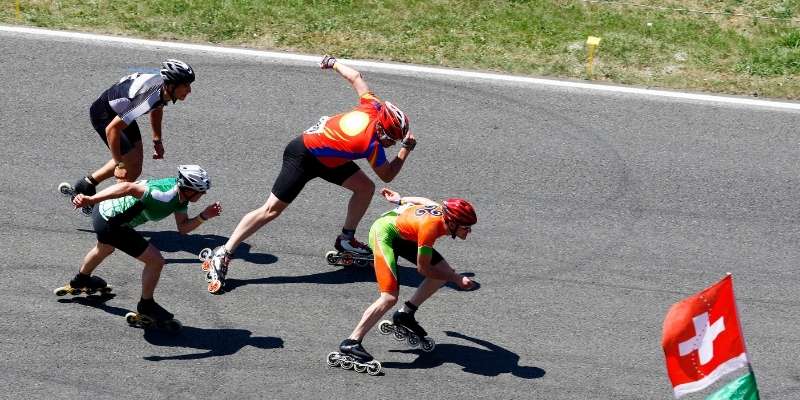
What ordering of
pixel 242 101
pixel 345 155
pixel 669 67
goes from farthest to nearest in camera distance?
pixel 669 67 → pixel 242 101 → pixel 345 155

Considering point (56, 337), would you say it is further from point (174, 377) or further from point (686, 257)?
point (686, 257)

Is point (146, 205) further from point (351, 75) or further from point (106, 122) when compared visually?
point (351, 75)

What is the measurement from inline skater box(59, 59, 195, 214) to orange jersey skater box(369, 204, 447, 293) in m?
2.49

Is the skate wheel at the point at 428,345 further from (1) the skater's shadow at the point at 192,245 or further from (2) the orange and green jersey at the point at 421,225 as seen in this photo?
(1) the skater's shadow at the point at 192,245

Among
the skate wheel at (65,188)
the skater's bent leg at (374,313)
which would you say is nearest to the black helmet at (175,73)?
the skate wheel at (65,188)

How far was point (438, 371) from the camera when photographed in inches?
400

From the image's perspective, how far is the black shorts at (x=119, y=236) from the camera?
9.95m

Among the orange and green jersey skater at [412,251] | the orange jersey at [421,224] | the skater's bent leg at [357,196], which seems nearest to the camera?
the orange and green jersey skater at [412,251]

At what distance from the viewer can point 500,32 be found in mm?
15828

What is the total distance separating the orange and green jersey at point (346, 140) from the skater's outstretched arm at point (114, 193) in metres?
1.85

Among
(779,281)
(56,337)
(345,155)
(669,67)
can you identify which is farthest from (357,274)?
(669,67)

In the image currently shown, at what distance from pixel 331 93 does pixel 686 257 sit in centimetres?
495

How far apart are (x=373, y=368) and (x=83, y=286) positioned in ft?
9.21

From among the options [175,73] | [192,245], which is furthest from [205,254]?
[175,73]
